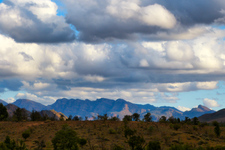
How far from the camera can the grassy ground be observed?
71.8 m

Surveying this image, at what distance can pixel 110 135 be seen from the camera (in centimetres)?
7762

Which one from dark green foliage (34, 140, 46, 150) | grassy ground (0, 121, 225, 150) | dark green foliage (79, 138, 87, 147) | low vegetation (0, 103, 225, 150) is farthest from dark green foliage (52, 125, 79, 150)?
dark green foliage (34, 140, 46, 150)

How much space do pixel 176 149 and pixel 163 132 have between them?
69.3 ft

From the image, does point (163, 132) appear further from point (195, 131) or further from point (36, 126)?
point (36, 126)

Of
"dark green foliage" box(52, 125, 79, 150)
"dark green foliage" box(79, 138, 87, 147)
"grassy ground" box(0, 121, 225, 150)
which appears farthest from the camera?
"grassy ground" box(0, 121, 225, 150)

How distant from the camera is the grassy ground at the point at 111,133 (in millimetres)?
71750

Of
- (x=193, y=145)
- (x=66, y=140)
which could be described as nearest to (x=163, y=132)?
(x=193, y=145)

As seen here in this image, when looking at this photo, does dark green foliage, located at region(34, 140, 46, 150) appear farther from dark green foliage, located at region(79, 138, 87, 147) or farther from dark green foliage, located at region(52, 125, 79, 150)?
dark green foliage, located at region(79, 138, 87, 147)

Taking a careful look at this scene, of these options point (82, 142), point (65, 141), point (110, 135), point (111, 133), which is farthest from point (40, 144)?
point (111, 133)

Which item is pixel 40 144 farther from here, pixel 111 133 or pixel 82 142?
pixel 111 133

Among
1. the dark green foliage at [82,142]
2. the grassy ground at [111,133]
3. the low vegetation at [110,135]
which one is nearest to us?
the low vegetation at [110,135]

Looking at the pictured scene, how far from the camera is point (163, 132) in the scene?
78.4m

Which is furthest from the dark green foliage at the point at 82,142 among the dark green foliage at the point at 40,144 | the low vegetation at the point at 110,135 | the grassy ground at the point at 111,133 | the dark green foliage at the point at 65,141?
the dark green foliage at the point at 40,144

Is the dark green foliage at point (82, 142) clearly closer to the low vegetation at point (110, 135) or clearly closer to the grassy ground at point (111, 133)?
the low vegetation at point (110, 135)
